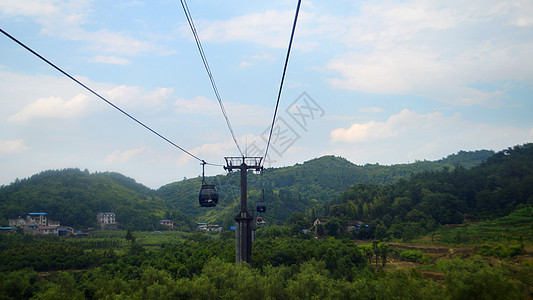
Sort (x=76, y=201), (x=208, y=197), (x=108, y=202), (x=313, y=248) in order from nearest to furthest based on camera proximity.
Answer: (x=208, y=197), (x=313, y=248), (x=76, y=201), (x=108, y=202)

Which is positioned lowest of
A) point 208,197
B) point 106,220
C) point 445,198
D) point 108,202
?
point 106,220

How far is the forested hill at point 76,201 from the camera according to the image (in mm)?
114938

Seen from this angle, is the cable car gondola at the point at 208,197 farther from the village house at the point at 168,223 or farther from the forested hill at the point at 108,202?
the village house at the point at 168,223

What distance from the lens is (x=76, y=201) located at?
124125 mm

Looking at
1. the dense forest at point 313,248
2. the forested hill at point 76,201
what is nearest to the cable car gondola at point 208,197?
the dense forest at point 313,248

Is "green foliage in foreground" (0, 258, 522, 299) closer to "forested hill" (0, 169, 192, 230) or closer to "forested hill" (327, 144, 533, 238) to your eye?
"forested hill" (327, 144, 533, 238)

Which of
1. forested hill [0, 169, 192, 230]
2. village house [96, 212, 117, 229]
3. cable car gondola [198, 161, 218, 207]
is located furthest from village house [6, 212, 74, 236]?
cable car gondola [198, 161, 218, 207]

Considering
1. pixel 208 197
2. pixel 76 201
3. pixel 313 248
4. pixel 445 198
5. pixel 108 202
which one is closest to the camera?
pixel 208 197

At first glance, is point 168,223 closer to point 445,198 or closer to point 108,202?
point 108,202

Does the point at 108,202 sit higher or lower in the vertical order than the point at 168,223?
higher

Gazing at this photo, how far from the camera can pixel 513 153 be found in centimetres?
11438

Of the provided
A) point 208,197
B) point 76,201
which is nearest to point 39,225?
point 76,201

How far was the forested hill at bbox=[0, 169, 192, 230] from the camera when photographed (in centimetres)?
11494

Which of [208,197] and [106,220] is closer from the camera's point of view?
[208,197]
